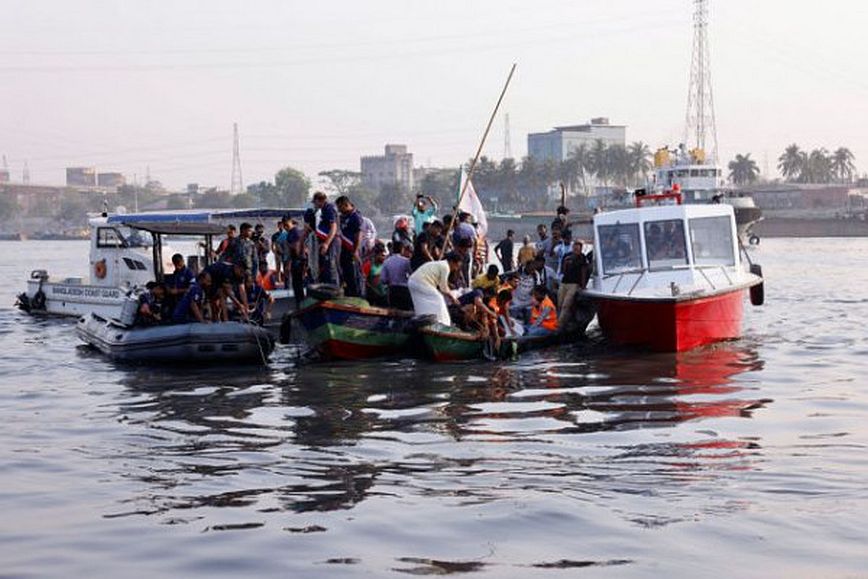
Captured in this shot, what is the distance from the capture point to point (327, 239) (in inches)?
768

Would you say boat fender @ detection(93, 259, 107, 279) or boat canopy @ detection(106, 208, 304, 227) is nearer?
boat canopy @ detection(106, 208, 304, 227)

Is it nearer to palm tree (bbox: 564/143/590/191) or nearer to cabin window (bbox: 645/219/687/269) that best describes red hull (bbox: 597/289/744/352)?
cabin window (bbox: 645/219/687/269)

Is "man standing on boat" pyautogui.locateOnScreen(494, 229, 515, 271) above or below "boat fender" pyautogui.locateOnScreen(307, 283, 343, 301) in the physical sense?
above

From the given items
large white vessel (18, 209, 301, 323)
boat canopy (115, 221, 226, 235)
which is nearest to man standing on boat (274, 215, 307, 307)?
boat canopy (115, 221, 226, 235)

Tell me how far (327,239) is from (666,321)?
5538mm

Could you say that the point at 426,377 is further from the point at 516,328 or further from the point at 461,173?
the point at 461,173

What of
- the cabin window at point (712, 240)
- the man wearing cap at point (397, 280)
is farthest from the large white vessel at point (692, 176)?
the man wearing cap at point (397, 280)

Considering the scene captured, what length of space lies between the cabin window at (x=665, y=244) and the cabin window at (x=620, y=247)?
0.70 feet

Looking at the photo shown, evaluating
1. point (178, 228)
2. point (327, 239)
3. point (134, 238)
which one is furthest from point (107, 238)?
point (327, 239)

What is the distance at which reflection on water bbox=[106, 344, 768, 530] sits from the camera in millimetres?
10797

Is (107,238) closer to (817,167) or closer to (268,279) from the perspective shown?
(268,279)

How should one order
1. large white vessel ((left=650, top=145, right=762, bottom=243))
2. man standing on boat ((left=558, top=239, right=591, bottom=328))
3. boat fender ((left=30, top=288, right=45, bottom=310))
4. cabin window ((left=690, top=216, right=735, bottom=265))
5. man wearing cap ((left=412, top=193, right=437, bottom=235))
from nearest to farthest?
1. cabin window ((left=690, top=216, right=735, bottom=265))
2. man standing on boat ((left=558, top=239, right=591, bottom=328))
3. man wearing cap ((left=412, top=193, right=437, bottom=235))
4. boat fender ((left=30, top=288, right=45, bottom=310))
5. large white vessel ((left=650, top=145, right=762, bottom=243))

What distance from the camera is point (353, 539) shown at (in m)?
9.18

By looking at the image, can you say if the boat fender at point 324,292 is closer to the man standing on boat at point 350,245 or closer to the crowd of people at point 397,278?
the crowd of people at point 397,278
